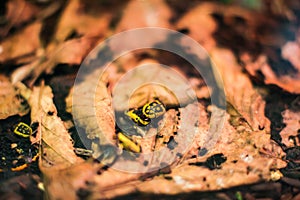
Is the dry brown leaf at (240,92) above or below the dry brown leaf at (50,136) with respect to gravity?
above

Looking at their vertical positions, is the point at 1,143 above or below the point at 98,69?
below

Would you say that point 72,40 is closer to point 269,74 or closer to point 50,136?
point 50,136

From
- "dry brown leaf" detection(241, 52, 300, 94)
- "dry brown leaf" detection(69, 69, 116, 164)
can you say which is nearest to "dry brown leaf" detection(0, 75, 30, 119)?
"dry brown leaf" detection(69, 69, 116, 164)

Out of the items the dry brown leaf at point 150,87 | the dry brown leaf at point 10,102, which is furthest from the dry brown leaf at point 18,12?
the dry brown leaf at point 150,87

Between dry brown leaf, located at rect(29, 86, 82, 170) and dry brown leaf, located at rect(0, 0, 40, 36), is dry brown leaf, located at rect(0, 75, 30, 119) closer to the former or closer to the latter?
dry brown leaf, located at rect(29, 86, 82, 170)

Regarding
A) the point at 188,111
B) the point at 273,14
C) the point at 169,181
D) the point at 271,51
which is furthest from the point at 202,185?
the point at 273,14

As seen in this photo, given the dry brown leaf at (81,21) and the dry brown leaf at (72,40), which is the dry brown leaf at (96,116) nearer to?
the dry brown leaf at (72,40)

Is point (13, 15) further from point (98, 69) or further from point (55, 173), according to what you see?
point (55, 173)
